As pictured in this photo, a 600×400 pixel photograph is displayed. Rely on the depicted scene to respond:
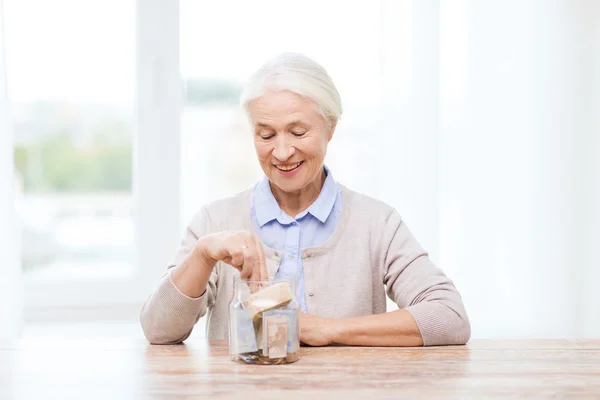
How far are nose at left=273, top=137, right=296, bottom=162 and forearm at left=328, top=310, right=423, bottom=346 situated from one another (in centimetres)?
40

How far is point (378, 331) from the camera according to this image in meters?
1.57

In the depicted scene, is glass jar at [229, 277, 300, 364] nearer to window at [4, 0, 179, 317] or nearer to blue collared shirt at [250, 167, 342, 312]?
blue collared shirt at [250, 167, 342, 312]

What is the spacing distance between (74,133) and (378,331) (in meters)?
1.77

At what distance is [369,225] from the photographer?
1.88 metres

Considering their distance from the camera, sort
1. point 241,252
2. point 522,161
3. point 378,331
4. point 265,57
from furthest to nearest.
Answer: point 265,57, point 522,161, point 378,331, point 241,252

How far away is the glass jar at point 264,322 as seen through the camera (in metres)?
1.31

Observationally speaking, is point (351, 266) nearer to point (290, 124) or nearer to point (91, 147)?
point (290, 124)

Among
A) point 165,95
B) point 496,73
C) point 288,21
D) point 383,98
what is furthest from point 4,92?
point 496,73

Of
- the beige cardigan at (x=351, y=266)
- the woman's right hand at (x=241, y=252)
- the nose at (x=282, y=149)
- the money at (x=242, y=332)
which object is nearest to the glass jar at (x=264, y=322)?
the money at (x=242, y=332)

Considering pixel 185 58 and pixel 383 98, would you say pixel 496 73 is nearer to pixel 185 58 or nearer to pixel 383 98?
pixel 383 98

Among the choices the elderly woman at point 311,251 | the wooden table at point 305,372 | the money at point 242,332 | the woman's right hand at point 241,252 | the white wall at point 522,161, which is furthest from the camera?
the white wall at point 522,161

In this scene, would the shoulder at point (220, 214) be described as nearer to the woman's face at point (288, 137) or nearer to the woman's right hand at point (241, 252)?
the woman's face at point (288, 137)

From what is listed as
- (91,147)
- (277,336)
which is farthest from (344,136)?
(277,336)

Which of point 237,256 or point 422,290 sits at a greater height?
point 237,256
